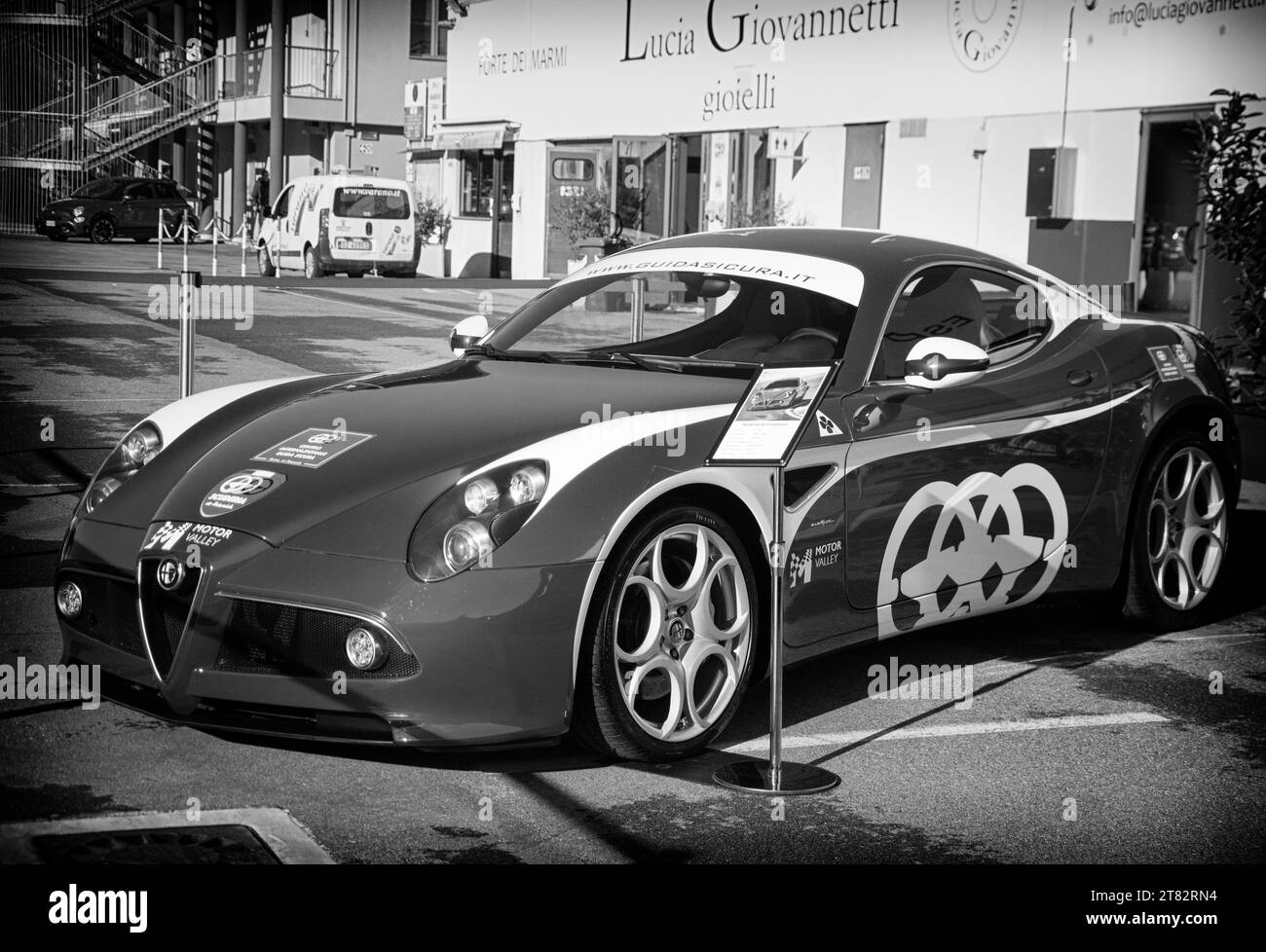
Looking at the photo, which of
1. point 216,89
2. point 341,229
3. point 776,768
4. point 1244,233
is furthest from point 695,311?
point 216,89

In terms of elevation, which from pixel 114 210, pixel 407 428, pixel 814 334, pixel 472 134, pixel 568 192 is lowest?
pixel 407 428

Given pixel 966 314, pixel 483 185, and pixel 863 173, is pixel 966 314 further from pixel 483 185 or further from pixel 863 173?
pixel 483 185

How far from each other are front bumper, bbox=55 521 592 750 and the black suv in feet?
115

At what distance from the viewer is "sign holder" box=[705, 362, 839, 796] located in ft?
13.9

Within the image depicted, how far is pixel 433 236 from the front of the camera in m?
34.8

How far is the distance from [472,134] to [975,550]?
29.6 meters

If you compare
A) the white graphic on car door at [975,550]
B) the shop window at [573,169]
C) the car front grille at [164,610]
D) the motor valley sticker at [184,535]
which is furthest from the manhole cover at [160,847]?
the shop window at [573,169]

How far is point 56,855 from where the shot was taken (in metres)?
3.52

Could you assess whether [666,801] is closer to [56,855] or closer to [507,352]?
[56,855]

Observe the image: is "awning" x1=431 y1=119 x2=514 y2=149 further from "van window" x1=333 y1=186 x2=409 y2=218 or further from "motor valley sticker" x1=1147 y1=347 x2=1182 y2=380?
"motor valley sticker" x1=1147 y1=347 x2=1182 y2=380

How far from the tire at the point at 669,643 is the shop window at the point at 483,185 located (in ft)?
96.3

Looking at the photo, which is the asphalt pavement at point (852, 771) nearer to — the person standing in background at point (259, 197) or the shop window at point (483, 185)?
the shop window at point (483, 185)

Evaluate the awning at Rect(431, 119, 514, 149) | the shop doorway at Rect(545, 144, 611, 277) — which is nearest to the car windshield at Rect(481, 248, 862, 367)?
the shop doorway at Rect(545, 144, 611, 277)

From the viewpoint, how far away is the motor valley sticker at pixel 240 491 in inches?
170
